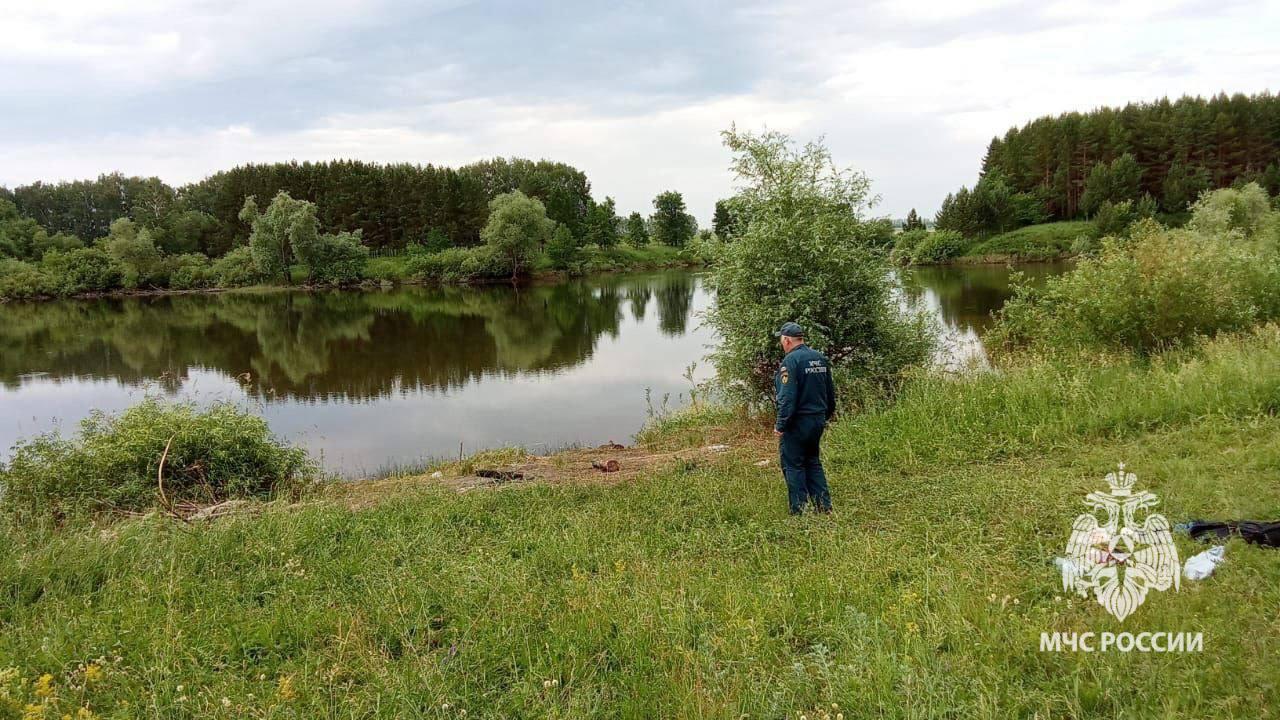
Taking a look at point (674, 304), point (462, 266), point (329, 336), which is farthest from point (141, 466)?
point (462, 266)

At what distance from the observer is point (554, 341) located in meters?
34.1

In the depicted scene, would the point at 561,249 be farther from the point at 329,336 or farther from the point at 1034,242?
the point at 1034,242

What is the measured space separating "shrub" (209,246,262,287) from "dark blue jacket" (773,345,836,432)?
8113cm

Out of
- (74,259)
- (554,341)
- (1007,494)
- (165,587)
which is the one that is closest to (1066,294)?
(1007,494)

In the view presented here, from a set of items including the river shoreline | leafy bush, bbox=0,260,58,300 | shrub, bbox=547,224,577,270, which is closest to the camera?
leafy bush, bbox=0,260,58,300

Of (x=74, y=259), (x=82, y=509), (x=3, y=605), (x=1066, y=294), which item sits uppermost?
(x=74, y=259)

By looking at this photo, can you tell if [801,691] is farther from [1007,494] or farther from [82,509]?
[82,509]

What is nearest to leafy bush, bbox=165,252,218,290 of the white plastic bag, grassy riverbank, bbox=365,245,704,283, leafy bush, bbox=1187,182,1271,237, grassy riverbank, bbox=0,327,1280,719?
grassy riverbank, bbox=365,245,704,283

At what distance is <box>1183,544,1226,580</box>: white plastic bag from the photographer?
13.8 feet

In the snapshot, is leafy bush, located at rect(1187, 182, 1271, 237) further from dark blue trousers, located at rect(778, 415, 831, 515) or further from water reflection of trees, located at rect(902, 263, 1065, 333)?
dark blue trousers, located at rect(778, 415, 831, 515)

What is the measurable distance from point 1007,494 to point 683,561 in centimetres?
337

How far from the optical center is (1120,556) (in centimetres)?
454

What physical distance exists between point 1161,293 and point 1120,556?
11491 mm

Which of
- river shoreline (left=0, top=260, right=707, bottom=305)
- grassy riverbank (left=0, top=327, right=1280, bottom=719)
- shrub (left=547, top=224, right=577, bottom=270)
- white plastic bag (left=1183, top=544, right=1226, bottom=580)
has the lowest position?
grassy riverbank (left=0, top=327, right=1280, bottom=719)
